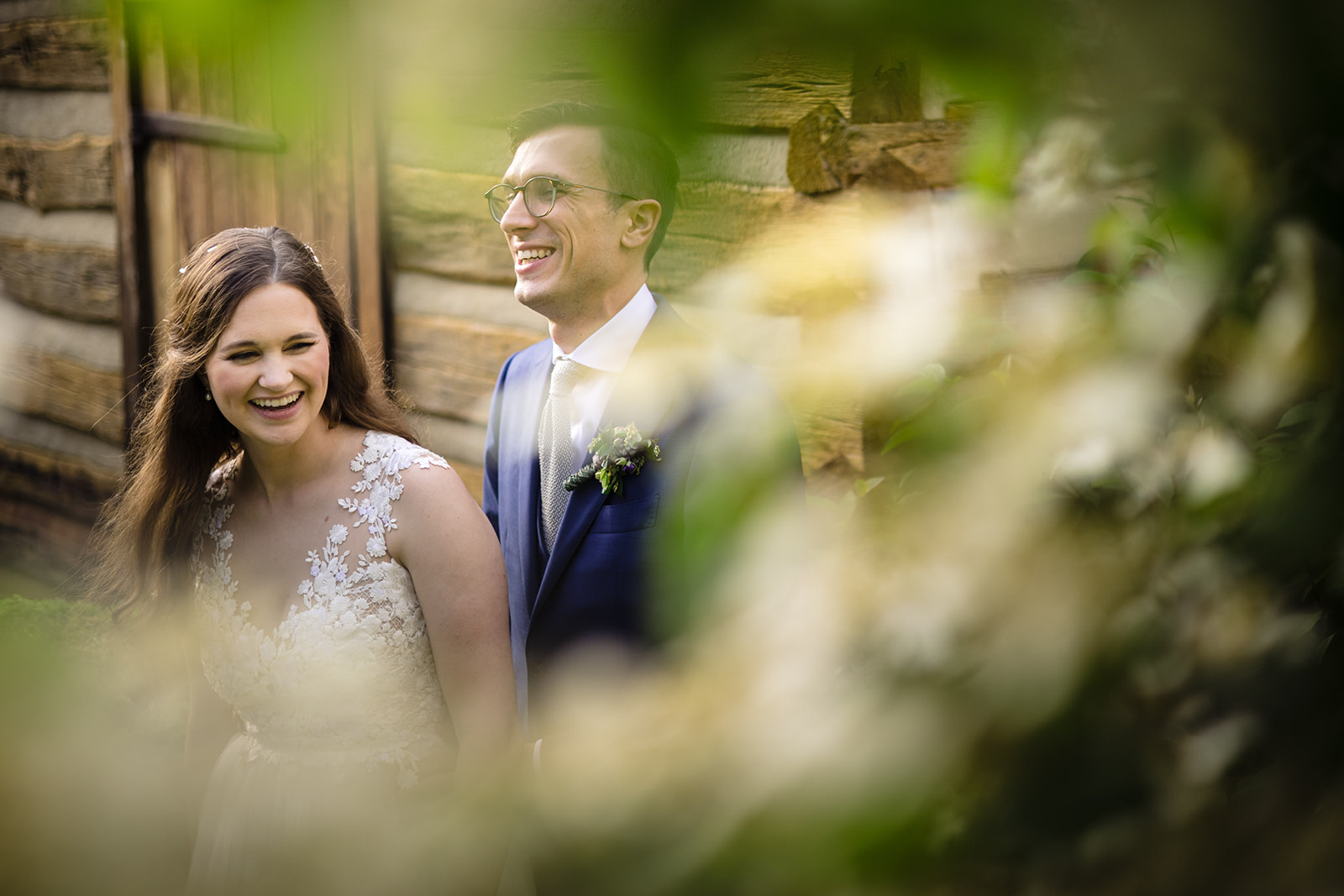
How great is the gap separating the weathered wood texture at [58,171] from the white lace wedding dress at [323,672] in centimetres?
286

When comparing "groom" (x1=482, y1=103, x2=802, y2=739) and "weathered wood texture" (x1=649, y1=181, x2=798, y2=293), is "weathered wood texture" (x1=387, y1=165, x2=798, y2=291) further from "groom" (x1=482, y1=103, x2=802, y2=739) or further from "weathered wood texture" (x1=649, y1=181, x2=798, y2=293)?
"groom" (x1=482, y1=103, x2=802, y2=739)

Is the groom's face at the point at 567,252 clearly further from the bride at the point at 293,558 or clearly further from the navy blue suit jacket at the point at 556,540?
the bride at the point at 293,558

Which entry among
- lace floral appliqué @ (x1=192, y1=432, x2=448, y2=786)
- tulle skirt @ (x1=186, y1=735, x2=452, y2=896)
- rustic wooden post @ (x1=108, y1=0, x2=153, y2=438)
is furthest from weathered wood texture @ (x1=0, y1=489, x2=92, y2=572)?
tulle skirt @ (x1=186, y1=735, x2=452, y2=896)

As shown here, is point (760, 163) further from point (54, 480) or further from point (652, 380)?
point (54, 480)

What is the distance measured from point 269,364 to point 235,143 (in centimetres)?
128

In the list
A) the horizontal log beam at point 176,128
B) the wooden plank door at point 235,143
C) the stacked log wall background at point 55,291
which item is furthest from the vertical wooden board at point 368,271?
the stacked log wall background at point 55,291

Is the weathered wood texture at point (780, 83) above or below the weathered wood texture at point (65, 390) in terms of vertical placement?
above

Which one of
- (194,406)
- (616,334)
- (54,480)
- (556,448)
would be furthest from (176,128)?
(616,334)

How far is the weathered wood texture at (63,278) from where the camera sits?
4387 millimetres

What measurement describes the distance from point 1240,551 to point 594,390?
1581 mm

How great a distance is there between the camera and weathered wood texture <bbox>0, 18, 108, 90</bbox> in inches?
163

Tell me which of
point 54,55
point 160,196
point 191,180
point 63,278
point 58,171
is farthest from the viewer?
point 63,278

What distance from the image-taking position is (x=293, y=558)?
1929 millimetres

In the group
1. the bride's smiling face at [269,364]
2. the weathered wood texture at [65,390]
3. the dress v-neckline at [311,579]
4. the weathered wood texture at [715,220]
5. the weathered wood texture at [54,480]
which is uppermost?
the weathered wood texture at [715,220]
